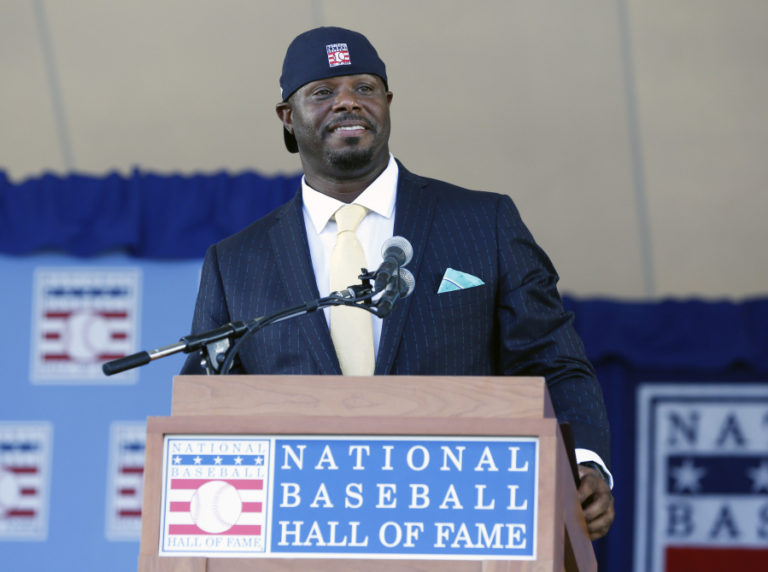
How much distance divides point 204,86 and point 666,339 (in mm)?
1898

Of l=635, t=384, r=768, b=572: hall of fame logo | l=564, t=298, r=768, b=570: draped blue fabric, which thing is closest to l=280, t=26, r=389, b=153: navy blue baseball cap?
l=564, t=298, r=768, b=570: draped blue fabric

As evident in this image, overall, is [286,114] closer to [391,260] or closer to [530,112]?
[391,260]

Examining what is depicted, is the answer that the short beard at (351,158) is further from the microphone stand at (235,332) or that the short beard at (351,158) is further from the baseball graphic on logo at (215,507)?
the baseball graphic on logo at (215,507)

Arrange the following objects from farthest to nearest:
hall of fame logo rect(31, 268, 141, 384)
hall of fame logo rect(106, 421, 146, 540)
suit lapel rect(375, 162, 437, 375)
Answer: hall of fame logo rect(31, 268, 141, 384) → hall of fame logo rect(106, 421, 146, 540) → suit lapel rect(375, 162, 437, 375)

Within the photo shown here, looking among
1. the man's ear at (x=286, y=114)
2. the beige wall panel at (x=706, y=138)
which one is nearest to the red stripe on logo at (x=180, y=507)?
the man's ear at (x=286, y=114)

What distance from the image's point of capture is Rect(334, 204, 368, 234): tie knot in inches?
100

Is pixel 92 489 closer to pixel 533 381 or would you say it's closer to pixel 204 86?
pixel 204 86

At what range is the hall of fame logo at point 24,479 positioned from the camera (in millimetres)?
4477

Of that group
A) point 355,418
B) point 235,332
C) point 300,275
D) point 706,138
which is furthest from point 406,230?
point 706,138

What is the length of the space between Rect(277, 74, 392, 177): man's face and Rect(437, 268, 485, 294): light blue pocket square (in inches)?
11.6

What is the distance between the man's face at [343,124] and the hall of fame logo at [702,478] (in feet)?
8.01

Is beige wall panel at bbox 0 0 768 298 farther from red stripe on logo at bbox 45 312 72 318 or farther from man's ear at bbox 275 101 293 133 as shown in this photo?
man's ear at bbox 275 101 293 133

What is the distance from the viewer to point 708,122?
477 centimetres

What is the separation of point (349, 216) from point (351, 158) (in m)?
0.12
